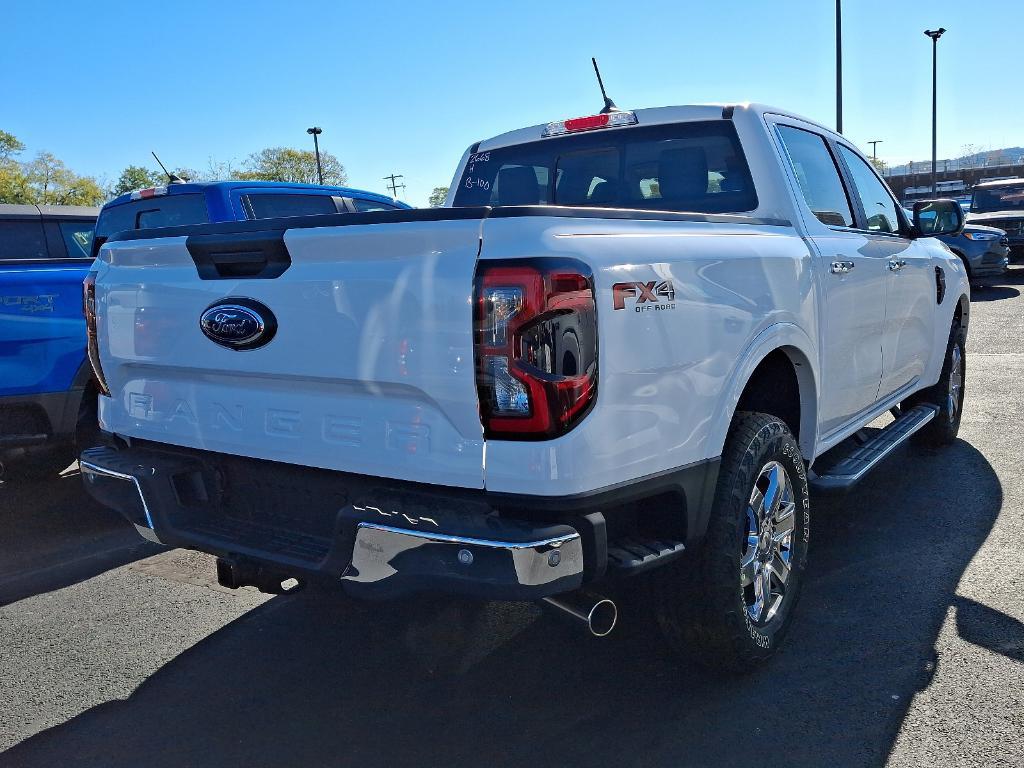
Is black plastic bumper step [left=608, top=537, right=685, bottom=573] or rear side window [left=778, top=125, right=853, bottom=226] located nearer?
black plastic bumper step [left=608, top=537, right=685, bottom=573]

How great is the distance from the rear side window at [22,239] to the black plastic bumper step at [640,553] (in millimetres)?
5261

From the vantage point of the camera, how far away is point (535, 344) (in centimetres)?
220

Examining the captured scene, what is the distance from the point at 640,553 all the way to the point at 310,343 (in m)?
1.06

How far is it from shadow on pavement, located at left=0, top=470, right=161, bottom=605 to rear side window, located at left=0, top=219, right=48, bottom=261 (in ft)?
5.12

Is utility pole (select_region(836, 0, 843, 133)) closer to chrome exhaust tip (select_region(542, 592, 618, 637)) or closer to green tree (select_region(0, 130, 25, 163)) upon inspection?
chrome exhaust tip (select_region(542, 592, 618, 637))

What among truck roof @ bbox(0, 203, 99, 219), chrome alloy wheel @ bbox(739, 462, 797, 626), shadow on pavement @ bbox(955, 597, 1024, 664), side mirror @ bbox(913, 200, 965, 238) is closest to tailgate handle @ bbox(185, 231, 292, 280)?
chrome alloy wheel @ bbox(739, 462, 797, 626)

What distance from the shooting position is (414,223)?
92.4 inches

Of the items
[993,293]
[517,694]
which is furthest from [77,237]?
[993,293]

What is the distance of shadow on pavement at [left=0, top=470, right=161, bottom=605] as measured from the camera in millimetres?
4320

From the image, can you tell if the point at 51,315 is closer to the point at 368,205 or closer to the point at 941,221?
the point at 368,205

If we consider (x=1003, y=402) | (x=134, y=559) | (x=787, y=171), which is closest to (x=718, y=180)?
(x=787, y=171)

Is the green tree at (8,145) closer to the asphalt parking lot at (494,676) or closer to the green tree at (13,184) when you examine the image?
the green tree at (13,184)

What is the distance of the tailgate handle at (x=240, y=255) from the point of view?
2584 mm

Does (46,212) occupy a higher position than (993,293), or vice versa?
(46,212)
